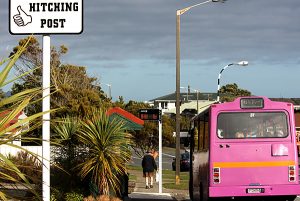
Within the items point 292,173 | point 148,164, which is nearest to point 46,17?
point 292,173

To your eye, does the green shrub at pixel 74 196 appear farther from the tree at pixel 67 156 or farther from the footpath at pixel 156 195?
the footpath at pixel 156 195

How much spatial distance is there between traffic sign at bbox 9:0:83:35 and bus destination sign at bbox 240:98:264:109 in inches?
383

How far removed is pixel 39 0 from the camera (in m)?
7.36

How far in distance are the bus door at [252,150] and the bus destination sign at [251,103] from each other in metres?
0.18

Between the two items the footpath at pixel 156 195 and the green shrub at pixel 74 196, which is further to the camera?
the footpath at pixel 156 195

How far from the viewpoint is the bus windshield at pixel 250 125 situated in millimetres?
16438

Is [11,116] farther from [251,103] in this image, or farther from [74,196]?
[251,103]

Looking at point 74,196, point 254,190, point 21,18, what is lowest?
point 254,190

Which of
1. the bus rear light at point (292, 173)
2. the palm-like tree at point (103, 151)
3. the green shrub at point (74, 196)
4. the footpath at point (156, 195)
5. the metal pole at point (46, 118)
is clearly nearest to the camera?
the metal pole at point (46, 118)

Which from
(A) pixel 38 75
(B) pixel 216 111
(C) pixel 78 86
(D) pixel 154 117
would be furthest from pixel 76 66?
(B) pixel 216 111

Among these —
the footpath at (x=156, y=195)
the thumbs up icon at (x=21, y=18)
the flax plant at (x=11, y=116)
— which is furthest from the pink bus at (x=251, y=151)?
the flax plant at (x=11, y=116)

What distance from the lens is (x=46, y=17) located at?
7.39m

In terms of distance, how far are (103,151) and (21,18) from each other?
5.55m

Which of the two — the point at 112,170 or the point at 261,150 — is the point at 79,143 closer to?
the point at 112,170
